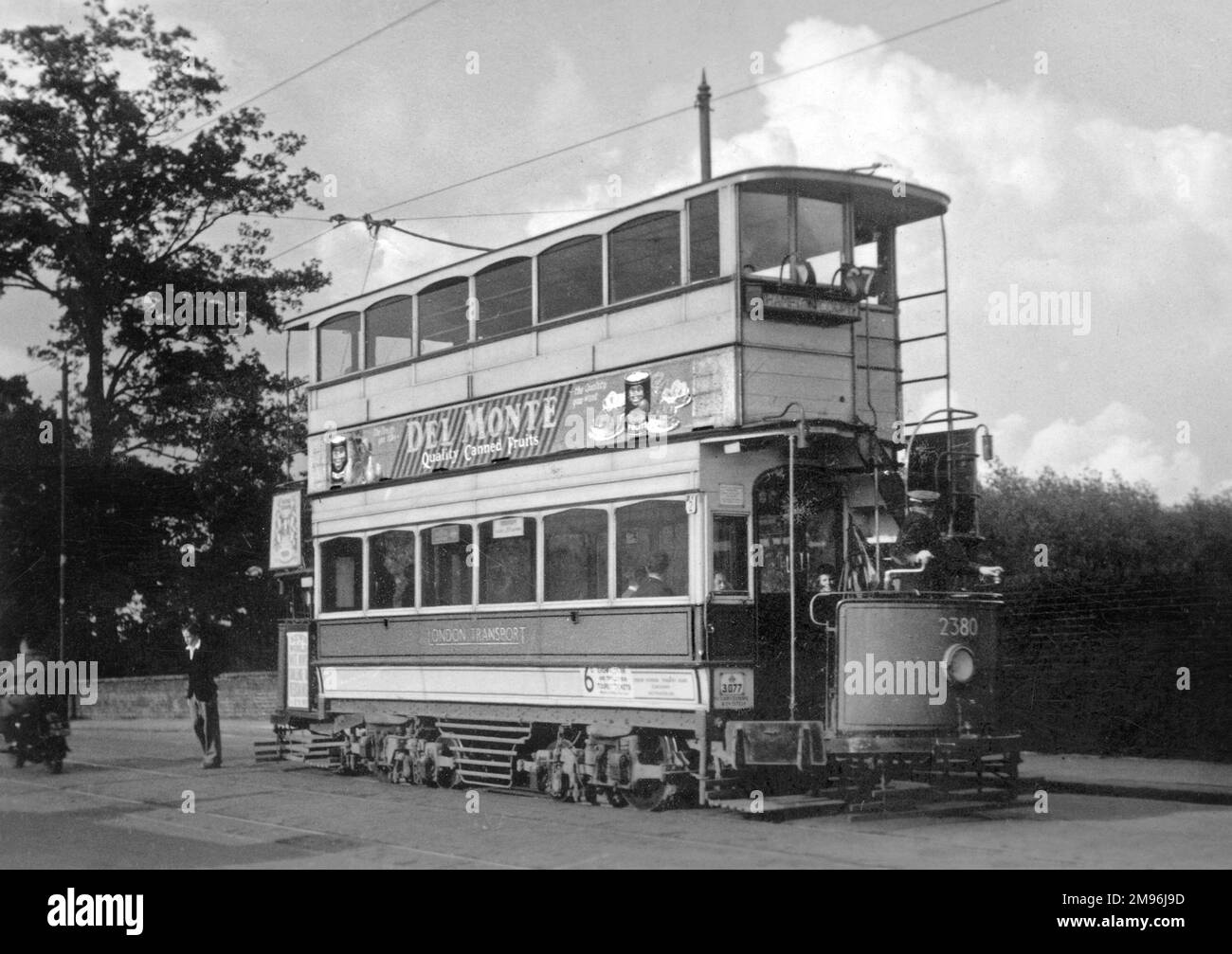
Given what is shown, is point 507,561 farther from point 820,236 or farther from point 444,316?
point 820,236

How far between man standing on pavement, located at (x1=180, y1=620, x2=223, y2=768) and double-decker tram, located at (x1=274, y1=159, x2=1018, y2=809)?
367 cm

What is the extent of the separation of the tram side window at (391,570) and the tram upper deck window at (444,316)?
6.84 feet

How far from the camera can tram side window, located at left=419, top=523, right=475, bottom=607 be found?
15.7m

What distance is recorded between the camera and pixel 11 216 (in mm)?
31406

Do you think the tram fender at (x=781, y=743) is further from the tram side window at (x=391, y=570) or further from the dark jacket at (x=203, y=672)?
the dark jacket at (x=203, y=672)

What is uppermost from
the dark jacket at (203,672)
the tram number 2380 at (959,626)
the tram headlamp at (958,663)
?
the tram number 2380 at (959,626)

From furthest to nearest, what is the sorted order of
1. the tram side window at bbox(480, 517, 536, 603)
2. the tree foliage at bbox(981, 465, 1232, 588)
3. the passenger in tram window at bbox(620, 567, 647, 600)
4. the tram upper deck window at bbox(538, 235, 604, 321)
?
the tree foliage at bbox(981, 465, 1232, 588)
the tram side window at bbox(480, 517, 536, 603)
the tram upper deck window at bbox(538, 235, 604, 321)
the passenger in tram window at bbox(620, 567, 647, 600)

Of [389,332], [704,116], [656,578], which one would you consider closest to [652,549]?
[656,578]

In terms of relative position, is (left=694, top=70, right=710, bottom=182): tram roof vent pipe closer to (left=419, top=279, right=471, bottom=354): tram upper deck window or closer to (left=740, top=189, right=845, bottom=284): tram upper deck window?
(left=419, top=279, right=471, bottom=354): tram upper deck window

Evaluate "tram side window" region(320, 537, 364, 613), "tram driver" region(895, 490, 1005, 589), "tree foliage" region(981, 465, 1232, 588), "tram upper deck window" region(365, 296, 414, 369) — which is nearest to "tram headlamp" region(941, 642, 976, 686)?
"tram driver" region(895, 490, 1005, 589)

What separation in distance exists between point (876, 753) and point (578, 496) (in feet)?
12.5

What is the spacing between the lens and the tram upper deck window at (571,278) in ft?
46.5

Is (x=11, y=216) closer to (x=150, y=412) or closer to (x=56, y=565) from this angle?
(x=150, y=412)

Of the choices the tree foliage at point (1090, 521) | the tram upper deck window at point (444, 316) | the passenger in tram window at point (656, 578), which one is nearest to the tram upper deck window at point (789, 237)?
the passenger in tram window at point (656, 578)
